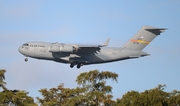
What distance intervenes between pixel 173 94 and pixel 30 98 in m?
13.6

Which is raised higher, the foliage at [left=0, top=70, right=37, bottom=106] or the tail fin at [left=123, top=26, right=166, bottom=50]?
the tail fin at [left=123, top=26, right=166, bottom=50]

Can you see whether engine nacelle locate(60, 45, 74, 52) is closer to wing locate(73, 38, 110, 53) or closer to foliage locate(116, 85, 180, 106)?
wing locate(73, 38, 110, 53)

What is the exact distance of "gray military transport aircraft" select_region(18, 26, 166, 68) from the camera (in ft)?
174

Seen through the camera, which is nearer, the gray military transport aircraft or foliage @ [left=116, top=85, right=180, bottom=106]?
foliage @ [left=116, top=85, right=180, bottom=106]

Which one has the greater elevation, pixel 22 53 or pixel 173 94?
pixel 22 53

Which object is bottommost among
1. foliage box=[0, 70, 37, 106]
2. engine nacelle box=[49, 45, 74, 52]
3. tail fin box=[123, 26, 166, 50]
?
foliage box=[0, 70, 37, 106]

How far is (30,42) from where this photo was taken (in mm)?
54312

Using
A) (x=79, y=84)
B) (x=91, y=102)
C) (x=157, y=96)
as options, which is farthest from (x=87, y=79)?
(x=157, y=96)

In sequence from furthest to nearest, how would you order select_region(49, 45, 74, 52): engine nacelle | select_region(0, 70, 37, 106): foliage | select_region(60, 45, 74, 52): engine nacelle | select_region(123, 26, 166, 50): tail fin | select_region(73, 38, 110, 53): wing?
select_region(123, 26, 166, 50): tail fin < select_region(73, 38, 110, 53): wing < select_region(60, 45, 74, 52): engine nacelle < select_region(49, 45, 74, 52): engine nacelle < select_region(0, 70, 37, 106): foliage

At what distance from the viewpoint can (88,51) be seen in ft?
180

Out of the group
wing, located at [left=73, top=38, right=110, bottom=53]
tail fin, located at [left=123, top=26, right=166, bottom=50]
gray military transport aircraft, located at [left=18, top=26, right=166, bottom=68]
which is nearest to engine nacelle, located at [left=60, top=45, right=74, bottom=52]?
gray military transport aircraft, located at [left=18, top=26, right=166, bottom=68]

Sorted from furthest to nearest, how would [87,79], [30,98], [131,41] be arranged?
[131,41] < [87,79] < [30,98]

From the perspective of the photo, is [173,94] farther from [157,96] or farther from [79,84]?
[79,84]

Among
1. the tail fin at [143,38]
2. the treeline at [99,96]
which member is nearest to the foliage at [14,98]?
the treeline at [99,96]
